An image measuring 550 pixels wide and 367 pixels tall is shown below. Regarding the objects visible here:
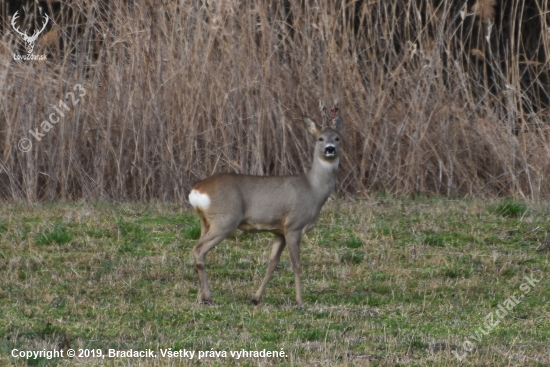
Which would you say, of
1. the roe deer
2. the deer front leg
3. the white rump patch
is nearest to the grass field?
the deer front leg

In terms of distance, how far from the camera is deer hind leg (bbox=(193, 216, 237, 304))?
704cm

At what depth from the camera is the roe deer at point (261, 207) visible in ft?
23.1

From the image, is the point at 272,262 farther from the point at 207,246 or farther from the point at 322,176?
the point at 322,176

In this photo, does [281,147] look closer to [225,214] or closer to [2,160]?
[2,160]

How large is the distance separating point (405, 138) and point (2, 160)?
4.28 meters

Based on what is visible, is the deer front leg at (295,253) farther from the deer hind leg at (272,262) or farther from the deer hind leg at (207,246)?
the deer hind leg at (207,246)

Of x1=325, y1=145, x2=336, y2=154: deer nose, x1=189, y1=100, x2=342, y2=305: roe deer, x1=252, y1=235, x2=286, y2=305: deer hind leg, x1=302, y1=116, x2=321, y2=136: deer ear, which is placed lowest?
x1=252, y1=235, x2=286, y2=305: deer hind leg

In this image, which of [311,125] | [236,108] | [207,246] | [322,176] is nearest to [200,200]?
[207,246]

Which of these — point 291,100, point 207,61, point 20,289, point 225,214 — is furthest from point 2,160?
point 225,214

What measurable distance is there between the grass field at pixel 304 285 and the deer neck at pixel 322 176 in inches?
30.2

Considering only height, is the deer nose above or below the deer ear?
below

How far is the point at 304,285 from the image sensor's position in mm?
7852

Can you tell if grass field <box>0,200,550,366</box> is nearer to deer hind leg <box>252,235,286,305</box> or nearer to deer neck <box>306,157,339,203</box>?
deer hind leg <box>252,235,286,305</box>

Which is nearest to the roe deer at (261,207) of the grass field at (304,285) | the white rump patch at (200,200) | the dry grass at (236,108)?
the white rump patch at (200,200)
